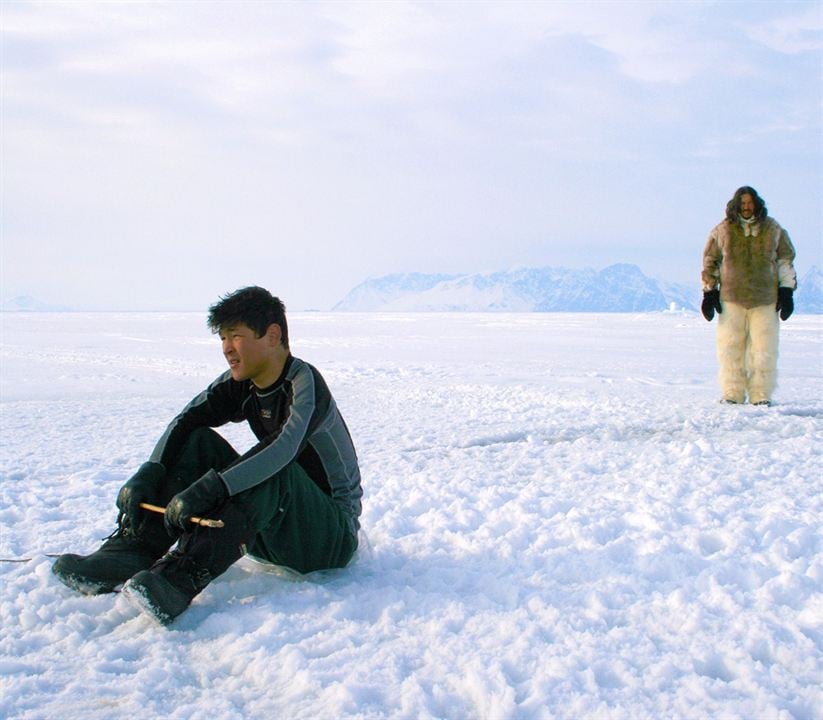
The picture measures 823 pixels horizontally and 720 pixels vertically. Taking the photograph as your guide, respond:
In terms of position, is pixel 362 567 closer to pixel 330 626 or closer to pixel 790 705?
pixel 330 626

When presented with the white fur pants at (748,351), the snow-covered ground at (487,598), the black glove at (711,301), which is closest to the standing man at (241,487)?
the snow-covered ground at (487,598)

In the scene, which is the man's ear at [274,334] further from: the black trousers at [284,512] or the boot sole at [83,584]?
the boot sole at [83,584]

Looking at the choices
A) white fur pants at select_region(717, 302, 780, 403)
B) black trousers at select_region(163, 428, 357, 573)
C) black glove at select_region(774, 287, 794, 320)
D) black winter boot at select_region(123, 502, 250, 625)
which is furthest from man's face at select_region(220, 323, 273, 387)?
black glove at select_region(774, 287, 794, 320)

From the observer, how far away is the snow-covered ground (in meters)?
1.89

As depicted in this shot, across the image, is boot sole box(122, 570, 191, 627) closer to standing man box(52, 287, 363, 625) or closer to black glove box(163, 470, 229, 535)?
standing man box(52, 287, 363, 625)

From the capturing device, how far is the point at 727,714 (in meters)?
1.78

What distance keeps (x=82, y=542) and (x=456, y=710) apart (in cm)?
201

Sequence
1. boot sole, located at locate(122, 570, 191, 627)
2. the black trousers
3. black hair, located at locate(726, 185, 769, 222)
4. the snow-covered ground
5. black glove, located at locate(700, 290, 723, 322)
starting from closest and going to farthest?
1. the snow-covered ground
2. boot sole, located at locate(122, 570, 191, 627)
3. the black trousers
4. black hair, located at locate(726, 185, 769, 222)
5. black glove, located at locate(700, 290, 723, 322)

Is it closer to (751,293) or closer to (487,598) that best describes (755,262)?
(751,293)

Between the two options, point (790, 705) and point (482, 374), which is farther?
point (482, 374)

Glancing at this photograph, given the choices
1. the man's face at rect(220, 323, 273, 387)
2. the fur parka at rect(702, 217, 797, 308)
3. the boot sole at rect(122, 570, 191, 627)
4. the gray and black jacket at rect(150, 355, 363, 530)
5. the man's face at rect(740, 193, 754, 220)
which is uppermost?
the man's face at rect(740, 193, 754, 220)

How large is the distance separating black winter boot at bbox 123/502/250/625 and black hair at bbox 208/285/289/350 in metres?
0.66

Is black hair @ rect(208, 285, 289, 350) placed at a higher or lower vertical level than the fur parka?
lower

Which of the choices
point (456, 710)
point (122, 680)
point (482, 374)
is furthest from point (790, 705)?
point (482, 374)
